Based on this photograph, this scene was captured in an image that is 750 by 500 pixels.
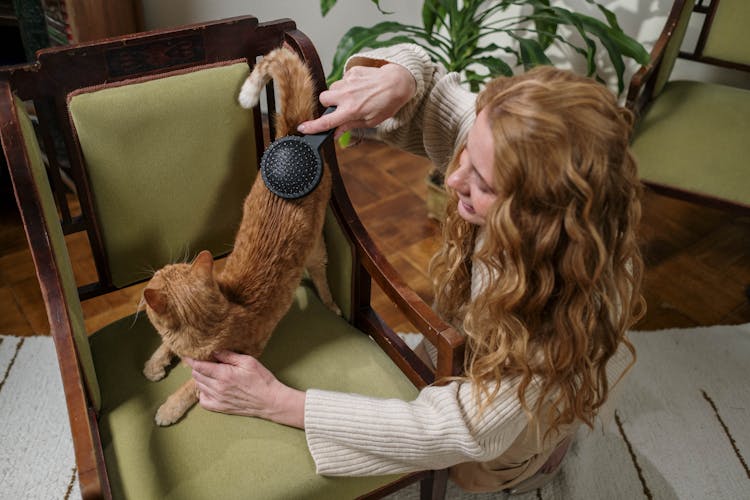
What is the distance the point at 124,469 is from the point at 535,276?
0.65 metres

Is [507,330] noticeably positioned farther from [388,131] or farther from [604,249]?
[388,131]

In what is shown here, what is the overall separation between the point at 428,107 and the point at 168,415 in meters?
0.68

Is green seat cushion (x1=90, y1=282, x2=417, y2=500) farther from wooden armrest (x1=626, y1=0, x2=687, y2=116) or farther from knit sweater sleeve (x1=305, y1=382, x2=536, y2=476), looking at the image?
wooden armrest (x1=626, y1=0, x2=687, y2=116)

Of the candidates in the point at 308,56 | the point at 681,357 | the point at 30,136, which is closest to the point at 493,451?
the point at 308,56

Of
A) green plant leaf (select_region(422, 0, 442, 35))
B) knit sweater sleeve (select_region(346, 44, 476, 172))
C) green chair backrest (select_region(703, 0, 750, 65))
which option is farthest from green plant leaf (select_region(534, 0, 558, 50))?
knit sweater sleeve (select_region(346, 44, 476, 172))

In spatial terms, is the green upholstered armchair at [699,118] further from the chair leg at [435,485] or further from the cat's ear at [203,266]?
the cat's ear at [203,266]

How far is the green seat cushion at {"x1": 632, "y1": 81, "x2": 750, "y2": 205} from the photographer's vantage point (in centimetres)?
147

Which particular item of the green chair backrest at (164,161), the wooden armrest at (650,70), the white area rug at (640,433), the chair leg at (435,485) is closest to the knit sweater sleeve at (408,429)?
the chair leg at (435,485)

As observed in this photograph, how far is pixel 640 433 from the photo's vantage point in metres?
1.54

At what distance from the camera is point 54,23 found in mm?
1979

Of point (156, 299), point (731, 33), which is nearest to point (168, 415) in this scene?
point (156, 299)

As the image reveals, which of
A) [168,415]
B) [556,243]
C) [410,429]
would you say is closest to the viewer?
[556,243]

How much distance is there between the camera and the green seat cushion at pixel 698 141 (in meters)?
1.47

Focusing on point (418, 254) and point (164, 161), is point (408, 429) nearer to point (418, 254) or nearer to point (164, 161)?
point (164, 161)
